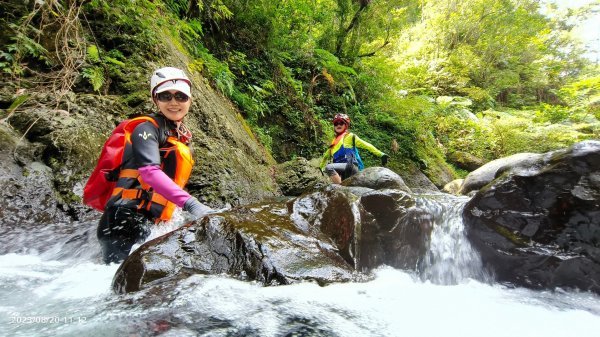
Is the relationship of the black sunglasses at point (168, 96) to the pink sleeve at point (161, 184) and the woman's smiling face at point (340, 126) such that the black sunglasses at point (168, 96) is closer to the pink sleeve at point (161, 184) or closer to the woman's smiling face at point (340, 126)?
the pink sleeve at point (161, 184)

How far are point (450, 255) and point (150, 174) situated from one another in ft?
10.4

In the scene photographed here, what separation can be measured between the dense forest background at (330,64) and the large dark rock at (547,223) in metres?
5.17

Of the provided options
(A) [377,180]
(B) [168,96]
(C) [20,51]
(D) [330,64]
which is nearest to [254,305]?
(B) [168,96]

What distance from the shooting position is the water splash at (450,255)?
11.5 feet

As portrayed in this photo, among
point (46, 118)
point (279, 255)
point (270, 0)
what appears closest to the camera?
point (279, 255)

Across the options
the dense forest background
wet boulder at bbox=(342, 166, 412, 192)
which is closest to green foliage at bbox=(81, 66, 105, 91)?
the dense forest background

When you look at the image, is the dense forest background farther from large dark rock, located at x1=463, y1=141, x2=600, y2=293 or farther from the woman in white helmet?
large dark rock, located at x1=463, y1=141, x2=600, y2=293

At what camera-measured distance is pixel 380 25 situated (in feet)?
42.9

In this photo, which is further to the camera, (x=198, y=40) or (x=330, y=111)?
(x=330, y=111)

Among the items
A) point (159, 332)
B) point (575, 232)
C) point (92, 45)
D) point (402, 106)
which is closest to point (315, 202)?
point (159, 332)

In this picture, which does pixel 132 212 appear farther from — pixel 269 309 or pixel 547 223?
pixel 547 223

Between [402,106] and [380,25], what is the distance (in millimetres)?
3374

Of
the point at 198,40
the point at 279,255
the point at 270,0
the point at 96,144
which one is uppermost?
the point at 270,0

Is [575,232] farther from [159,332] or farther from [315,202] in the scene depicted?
[159,332]
